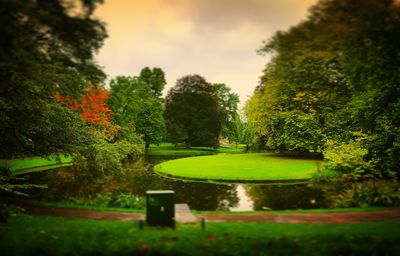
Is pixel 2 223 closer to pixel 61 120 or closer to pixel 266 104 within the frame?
pixel 61 120

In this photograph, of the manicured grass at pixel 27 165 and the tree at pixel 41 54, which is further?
Result: the manicured grass at pixel 27 165

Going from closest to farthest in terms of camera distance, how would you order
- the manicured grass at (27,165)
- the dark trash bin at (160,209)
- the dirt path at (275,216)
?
1. the dark trash bin at (160,209)
2. the dirt path at (275,216)
3. the manicured grass at (27,165)

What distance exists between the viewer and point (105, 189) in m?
22.4

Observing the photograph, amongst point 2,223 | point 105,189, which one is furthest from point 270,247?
point 105,189

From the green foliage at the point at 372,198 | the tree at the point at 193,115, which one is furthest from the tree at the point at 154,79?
the green foliage at the point at 372,198

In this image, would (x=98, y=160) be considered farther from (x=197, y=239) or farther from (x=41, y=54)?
(x=197, y=239)

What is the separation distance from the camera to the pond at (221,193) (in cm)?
1803

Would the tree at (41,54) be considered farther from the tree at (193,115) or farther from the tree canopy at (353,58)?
the tree at (193,115)

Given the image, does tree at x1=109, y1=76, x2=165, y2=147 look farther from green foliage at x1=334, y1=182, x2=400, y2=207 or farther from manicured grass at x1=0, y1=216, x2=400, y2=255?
manicured grass at x1=0, y1=216, x2=400, y2=255

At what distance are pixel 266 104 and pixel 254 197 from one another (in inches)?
823

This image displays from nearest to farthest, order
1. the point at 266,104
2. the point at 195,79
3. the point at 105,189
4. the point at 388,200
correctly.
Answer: the point at 388,200, the point at 105,189, the point at 266,104, the point at 195,79

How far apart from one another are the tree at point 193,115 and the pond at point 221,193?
41638 mm

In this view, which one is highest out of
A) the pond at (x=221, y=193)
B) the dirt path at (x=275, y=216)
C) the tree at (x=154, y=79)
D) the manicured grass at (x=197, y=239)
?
the tree at (x=154, y=79)

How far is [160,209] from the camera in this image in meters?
10.7
